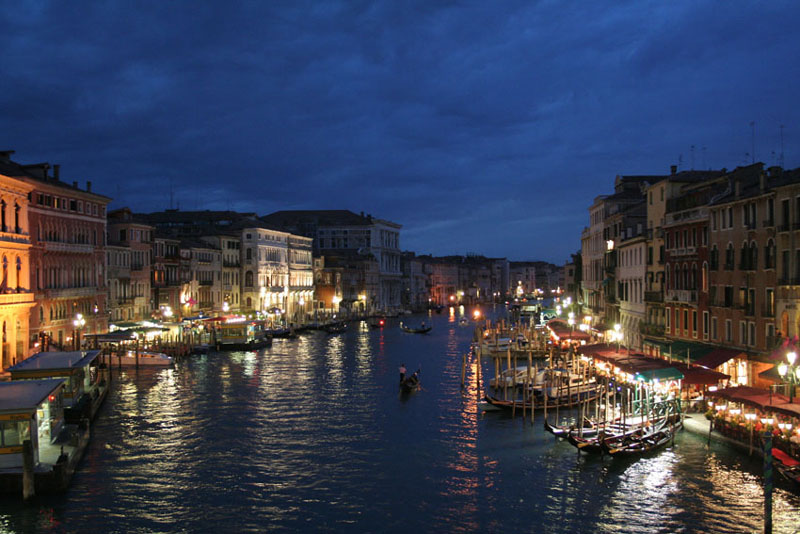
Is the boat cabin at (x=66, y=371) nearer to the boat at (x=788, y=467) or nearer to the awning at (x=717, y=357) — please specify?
the boat at (x=788, y=467)

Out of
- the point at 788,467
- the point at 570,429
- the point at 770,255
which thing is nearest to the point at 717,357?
the point at 770,255

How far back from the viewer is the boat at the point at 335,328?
66900 mm

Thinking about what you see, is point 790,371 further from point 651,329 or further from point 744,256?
point 651,329

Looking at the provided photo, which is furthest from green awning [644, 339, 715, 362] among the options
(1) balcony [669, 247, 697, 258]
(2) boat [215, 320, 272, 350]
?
(2) boat [215, 320, 272, 350]

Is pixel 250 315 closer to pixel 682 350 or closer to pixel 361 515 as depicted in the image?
pixel 682 350

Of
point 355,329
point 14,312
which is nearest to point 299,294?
point 355,329

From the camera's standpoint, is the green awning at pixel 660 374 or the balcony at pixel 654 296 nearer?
the green awning at pixel 660 374

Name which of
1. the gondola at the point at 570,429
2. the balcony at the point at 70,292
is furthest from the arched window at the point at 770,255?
the balcony at the point at 70,292

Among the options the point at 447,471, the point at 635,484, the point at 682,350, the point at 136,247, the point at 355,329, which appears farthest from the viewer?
the point at 355,329

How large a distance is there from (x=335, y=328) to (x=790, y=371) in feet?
165

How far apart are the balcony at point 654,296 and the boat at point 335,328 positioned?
3643 cm

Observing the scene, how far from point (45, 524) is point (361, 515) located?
629 cm

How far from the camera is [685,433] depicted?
2233cm

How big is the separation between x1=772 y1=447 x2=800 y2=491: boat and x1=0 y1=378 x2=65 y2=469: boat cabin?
52.8 ft
